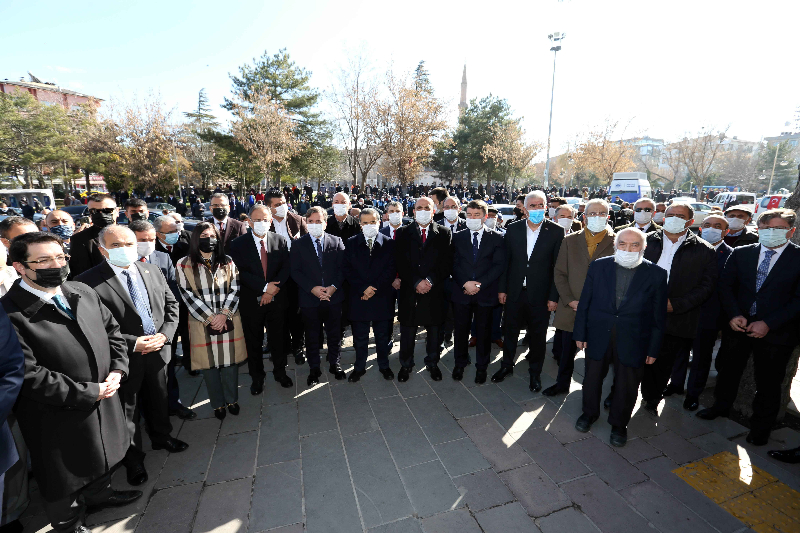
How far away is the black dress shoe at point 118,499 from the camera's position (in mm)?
2641

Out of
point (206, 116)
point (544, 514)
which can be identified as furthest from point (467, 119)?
point (544, 514)

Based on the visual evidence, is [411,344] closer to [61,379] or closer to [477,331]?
[477,331]

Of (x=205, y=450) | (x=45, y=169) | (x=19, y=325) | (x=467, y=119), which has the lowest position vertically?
(x=205, y=450)

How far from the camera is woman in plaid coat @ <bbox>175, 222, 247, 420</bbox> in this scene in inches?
138

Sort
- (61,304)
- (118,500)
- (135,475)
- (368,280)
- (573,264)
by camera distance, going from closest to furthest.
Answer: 1. (61,304)
2. (118,500)
3. (135,475)
4. (573,264)
5. (368,280)

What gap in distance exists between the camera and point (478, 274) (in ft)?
14.1

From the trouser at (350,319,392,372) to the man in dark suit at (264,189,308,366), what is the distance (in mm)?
884

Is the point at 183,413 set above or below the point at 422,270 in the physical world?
below

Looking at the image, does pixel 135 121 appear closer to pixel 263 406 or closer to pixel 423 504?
pixel 263 406

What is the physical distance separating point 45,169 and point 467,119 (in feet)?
128

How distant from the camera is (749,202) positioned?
824 inches

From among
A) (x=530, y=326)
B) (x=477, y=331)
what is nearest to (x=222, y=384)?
(x=477, y=331)

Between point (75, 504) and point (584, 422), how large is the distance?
13.4 ft

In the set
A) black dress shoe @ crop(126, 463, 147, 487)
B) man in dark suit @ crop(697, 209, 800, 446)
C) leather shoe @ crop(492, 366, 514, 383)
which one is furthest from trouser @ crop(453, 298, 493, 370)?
black dress shoe @ crop(126, 463, 147, 487)
